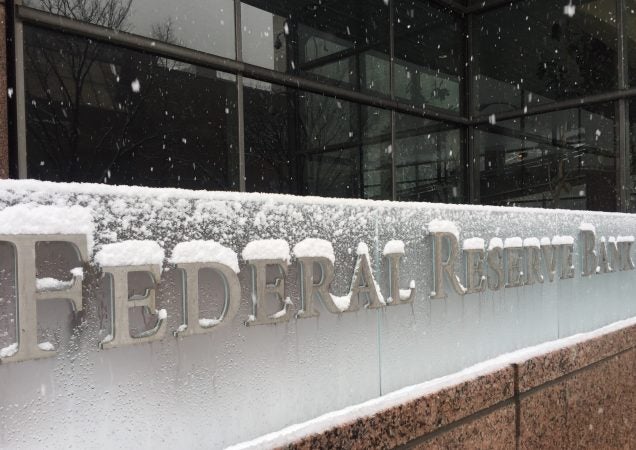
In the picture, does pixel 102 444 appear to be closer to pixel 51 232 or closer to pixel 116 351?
pixel 116 351

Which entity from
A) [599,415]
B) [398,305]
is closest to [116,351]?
[398,305]

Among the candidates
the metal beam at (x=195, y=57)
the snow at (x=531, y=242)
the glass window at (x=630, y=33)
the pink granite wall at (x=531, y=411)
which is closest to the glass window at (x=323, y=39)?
the metal beam at (x=195, y=57)

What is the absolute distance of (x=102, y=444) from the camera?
5.44 ft

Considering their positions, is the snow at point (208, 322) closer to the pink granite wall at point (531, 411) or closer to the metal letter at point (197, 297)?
the metal letter at point (197, 297)

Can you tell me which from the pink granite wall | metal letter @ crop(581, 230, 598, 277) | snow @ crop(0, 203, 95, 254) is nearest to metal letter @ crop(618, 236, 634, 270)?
metal letter @ crop(581, 230, 598, 277)

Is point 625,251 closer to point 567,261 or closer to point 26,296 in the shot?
point 567,261

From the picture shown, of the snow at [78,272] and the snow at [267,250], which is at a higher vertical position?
the snow at [267,250]

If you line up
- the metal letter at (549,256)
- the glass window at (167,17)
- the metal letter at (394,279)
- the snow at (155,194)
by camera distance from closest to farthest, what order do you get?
the snow at (155,194) < the metal letter at (394,279) < the metal letter at (549,256) < the glass window at (167,17)

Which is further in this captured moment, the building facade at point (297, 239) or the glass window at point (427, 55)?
the glass window at point (427, 55)

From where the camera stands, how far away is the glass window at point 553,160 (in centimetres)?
779

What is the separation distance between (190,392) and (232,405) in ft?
0.62

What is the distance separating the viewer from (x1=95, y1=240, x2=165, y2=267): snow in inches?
64.1

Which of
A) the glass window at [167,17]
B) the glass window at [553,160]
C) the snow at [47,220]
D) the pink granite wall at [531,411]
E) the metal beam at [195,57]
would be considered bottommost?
the pink granite wall at [531,411]


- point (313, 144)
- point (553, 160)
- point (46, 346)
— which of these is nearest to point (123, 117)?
point (313, 144)
